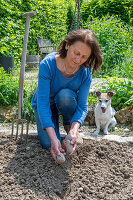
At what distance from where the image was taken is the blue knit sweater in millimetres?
2092

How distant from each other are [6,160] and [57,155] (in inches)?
20.1

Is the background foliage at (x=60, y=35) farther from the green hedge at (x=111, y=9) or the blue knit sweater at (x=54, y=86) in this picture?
the blue knit sweater at (x=54, y=86)

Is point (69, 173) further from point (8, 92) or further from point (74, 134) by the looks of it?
point (8, 92)

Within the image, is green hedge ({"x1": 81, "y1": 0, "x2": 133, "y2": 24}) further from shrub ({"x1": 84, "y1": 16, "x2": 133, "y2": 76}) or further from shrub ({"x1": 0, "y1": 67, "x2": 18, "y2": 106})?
shrub ({"x1": 0, "y1": 67, "x2": 18, "y2": 106})

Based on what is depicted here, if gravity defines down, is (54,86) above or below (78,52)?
below

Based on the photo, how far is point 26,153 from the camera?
2.29 m

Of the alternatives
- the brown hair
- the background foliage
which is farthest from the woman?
the background foliage

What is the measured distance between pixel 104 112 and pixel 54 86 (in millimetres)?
870

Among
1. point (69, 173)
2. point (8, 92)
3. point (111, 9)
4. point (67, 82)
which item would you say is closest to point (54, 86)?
point (67, 82)

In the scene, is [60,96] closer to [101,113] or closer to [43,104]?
[43,104]

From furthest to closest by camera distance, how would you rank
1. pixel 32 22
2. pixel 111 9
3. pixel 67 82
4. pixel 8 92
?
1. pixel 111 9
2. pixel 32 22
3. pixel 8 92
4. pixel 67 82

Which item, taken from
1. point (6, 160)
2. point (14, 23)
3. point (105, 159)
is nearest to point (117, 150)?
point (105, 159)

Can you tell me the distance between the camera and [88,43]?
2.03m

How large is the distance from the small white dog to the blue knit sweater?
58 centimetres
